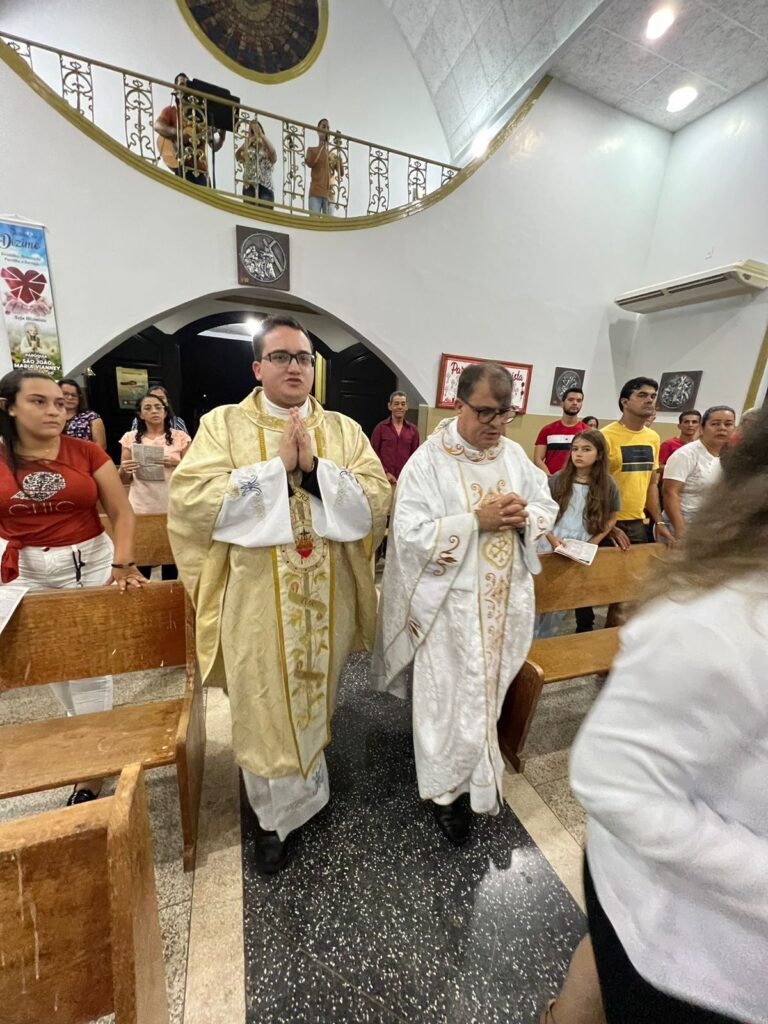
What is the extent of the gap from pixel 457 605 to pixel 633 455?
89.0 inches

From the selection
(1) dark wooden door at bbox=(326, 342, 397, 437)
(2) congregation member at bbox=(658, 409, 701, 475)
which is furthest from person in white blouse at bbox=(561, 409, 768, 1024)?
(1) dark wooden door at bbox=(326, 342, 397, 437)

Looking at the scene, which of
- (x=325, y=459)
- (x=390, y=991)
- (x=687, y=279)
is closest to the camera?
(x=390, y=991)

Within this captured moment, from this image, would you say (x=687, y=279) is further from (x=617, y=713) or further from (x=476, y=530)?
(x=617, y=713)

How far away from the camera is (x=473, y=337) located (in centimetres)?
591

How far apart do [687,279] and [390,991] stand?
725cm

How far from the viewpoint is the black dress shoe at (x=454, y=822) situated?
1.74m

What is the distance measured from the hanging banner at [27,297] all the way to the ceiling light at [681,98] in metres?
7.94

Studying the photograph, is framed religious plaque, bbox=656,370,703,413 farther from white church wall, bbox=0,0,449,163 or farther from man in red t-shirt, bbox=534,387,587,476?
white church wall, bbox=0,0,449,163

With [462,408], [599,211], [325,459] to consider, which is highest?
[599,211]

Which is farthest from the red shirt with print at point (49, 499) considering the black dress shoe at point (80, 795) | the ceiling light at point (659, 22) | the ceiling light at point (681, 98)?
the ceiling light at point (681, 98)

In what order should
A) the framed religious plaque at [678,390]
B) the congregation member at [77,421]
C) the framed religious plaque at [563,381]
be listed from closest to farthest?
1. the congregation member at [77,421]
2. the framed religious plaque at [678,390]
3. the framed religious plaque at [563,381]

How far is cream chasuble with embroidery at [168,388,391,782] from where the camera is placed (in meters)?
1.43

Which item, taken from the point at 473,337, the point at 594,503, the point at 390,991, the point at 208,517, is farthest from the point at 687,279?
the point at 390,991

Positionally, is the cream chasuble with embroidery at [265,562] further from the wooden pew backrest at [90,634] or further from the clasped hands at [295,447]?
the wooden pew backrest at [90,634]
